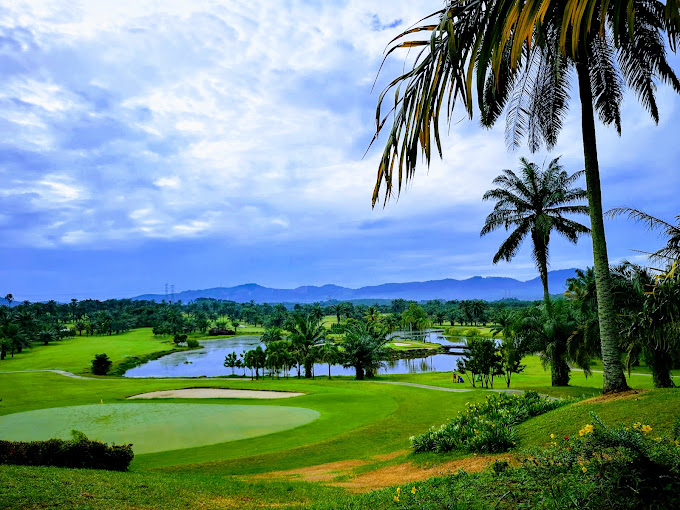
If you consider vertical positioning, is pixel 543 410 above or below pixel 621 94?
below

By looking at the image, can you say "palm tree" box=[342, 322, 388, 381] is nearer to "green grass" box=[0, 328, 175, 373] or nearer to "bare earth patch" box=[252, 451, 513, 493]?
"bare earth patch" box=[252, 451, 513, 493]

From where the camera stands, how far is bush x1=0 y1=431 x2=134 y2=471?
40.4ft

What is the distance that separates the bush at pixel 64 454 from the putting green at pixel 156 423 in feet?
17.7

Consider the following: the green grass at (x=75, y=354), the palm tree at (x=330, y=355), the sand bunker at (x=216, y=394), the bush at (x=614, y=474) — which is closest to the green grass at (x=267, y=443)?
the sand bunker at (x=216, y=394)

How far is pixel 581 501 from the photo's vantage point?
4.72 meters

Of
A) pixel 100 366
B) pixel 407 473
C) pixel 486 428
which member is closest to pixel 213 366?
pixel 100 366

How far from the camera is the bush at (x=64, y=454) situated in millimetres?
12312

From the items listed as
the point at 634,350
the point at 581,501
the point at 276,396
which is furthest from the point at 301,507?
the point at 276,396

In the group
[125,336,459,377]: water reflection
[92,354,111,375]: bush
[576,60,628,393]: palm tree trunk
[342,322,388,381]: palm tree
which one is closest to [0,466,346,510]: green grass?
[576,60,628,393]: palm tree trunk

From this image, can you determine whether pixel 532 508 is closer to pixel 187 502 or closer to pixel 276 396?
pixel 187 502

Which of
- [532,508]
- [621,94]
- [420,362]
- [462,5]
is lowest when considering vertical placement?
[420,362]

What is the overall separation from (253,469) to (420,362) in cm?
6517

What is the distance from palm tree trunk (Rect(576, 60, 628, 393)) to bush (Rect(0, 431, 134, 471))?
16.0m

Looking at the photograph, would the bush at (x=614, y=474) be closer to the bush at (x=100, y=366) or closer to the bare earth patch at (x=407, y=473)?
the bare earth patch at (x=407, y=473)
